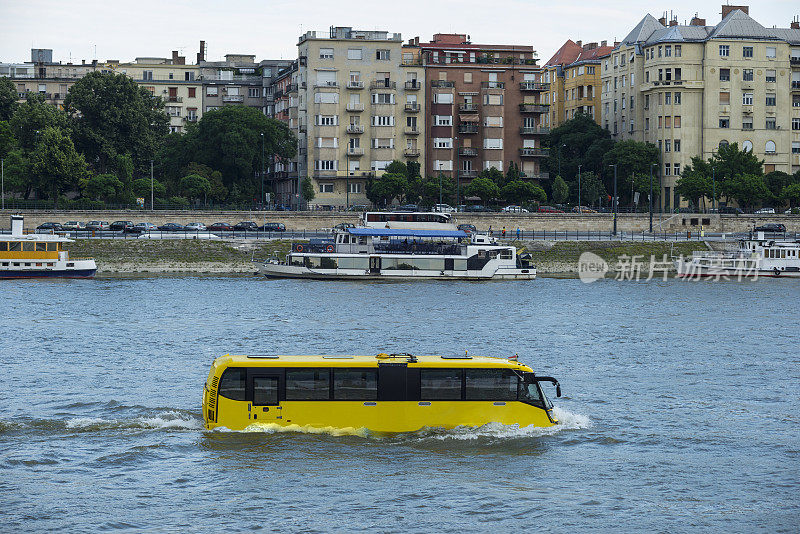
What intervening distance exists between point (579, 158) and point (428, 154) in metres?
21.0

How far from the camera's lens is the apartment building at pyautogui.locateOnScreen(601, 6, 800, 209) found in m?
133

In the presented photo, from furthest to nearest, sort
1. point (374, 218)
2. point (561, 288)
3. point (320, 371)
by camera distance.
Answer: point (374, 218) → point (561, 288) → point (320, 371)

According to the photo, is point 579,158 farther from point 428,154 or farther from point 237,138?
point 237,138

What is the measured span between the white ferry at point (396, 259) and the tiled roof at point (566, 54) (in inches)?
3531

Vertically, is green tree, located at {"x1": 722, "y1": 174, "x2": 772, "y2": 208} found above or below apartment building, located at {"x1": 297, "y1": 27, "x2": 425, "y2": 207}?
below

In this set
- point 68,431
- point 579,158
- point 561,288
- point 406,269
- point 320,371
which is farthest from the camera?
point 579,158

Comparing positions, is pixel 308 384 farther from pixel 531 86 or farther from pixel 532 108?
pixel 531 86

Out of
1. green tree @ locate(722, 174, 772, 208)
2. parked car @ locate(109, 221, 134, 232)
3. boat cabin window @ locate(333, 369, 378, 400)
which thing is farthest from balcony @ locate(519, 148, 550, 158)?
boat cabin window @ locate(333, 369, 378, 400)

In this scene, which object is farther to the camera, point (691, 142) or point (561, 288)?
point (691, 142)

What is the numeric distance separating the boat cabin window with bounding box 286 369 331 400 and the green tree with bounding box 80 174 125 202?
9439 centimetres

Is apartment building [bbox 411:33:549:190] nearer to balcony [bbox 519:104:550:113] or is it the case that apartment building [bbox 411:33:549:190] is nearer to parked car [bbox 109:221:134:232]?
balcony [bbox 519:104:550:113]

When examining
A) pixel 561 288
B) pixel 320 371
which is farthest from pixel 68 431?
pixel 561 288

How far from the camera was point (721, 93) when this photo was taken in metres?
133

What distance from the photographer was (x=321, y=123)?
12938cm
